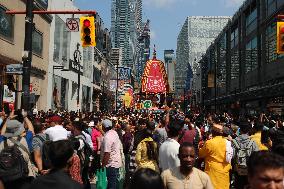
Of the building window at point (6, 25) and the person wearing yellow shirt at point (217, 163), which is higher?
the building window at point (6, 25)

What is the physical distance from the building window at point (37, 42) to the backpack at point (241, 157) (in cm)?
3128

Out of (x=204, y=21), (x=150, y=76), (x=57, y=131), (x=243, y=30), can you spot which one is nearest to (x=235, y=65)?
(x=243, y=30)

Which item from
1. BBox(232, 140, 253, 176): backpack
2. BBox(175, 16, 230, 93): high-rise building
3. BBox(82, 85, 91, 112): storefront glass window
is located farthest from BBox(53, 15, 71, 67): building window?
BBox(175, 16, 230, 93): high-rise building

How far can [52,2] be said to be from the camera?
43.4 meters

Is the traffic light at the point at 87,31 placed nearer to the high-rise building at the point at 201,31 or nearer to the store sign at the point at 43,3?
the store sign at the point at 43,3

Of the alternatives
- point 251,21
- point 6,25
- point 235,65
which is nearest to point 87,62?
point 235,65

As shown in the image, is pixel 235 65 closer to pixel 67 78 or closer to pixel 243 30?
pixel 243 30

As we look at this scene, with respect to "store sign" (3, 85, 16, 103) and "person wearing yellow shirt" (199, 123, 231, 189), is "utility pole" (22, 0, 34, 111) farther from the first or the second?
"store sign" (3, 85, 16, 103)

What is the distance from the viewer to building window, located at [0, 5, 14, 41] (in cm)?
2994

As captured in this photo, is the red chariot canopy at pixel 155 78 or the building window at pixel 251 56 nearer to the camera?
the red chariot canopy at pixel 155 78

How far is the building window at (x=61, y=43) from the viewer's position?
4519 centimetres

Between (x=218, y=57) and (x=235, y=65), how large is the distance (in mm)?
19672

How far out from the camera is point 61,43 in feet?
156

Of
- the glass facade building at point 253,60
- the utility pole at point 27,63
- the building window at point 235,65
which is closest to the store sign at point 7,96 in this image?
the utility pole at point 27,63
